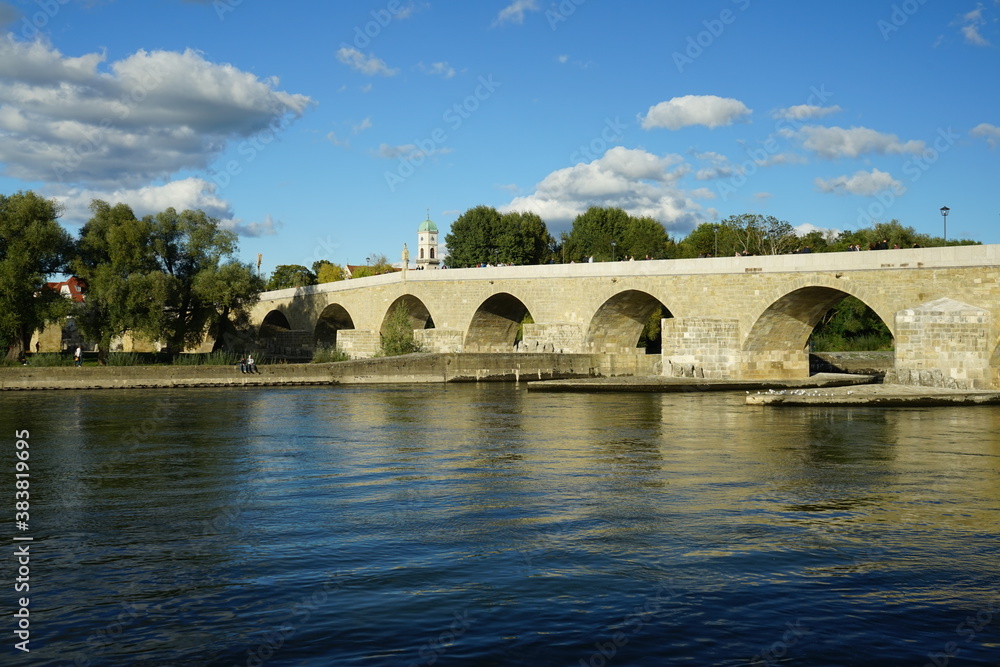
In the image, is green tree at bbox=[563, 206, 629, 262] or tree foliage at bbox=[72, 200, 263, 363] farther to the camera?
green tree at bbox=[563, 206, 629, 262]

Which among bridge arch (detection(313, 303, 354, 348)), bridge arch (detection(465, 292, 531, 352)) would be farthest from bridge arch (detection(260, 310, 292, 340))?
bridge arch (detection(465, 292, 531, 352))

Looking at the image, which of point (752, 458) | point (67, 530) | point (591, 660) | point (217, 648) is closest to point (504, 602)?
point (591, 660)

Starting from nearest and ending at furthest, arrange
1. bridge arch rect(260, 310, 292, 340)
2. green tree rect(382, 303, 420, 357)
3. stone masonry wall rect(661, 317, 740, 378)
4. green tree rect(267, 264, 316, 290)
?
1. stone masonry wall rect(661, 317, 740, 378)
2. green tree rect(382, 303, 420, 357)
3. bridge arch rect(260, 310, 292, 340)
4. green tree rect(267, 264, 316, 290)

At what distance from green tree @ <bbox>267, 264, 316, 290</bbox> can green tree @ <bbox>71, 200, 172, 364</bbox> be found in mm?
39155

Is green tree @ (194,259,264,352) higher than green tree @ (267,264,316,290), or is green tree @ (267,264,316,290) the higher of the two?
green tree @ (267,264,316,290)

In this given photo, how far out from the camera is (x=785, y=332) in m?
29.9

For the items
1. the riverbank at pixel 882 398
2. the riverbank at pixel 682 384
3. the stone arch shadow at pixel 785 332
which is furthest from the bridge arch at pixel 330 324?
the riverbank at pixel 882 398

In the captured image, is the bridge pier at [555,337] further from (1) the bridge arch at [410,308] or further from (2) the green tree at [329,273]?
(2) the green tree at [329,273]

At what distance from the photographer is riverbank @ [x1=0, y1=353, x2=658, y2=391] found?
29.6 metres

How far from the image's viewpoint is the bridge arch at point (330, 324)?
164ft

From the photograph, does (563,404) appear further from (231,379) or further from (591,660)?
(591,660)

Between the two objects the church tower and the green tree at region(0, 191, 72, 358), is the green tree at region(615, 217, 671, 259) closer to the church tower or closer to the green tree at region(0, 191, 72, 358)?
the green tree at region(0, 191, 72, 358)

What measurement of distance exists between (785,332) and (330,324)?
1202 inches

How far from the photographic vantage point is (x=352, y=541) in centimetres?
802
